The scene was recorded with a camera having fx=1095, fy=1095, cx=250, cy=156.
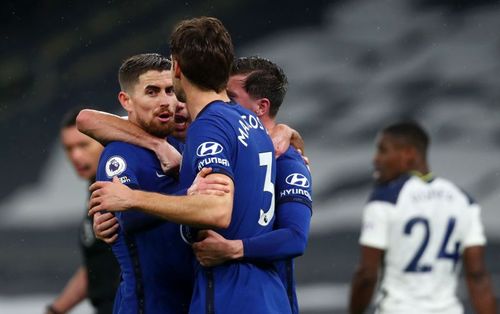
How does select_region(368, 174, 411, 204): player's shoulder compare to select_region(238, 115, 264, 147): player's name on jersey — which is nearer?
select_region(238, 115, 264, 147): player's name on jersey

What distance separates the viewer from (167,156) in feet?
11.7

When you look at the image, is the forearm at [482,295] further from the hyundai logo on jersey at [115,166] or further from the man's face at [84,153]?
the hyundai logo on jersey at [115,166]

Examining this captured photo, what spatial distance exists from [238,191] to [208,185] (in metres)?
0.21

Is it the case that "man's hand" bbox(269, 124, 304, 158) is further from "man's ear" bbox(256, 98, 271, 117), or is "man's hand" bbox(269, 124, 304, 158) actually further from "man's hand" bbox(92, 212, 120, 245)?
"man's hand" bbox(92, 212, 120, 245)

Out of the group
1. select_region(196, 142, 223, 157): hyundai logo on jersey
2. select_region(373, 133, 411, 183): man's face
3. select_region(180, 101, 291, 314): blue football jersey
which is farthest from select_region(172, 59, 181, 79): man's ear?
select_region(373, 133, 411, 183): man's face

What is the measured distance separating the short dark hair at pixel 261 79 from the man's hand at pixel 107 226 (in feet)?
2.13

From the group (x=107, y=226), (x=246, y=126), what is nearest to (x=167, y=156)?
(x=107, y=226)

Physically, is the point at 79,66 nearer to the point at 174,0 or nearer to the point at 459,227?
the point at 174,0

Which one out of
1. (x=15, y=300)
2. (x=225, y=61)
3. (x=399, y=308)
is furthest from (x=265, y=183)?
(x=15, y=300)

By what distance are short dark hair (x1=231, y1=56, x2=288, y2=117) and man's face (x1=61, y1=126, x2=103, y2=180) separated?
2.47 m

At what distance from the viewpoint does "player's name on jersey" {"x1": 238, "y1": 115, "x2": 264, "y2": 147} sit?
10.6 ft

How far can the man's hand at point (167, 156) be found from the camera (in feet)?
11.7

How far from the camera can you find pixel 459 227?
5691 millimetres

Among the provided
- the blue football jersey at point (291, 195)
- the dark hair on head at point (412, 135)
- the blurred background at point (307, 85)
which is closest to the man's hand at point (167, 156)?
the blue football jersey at point (291, 195)
